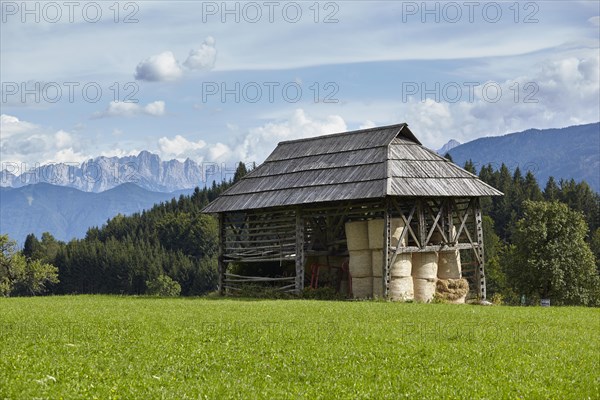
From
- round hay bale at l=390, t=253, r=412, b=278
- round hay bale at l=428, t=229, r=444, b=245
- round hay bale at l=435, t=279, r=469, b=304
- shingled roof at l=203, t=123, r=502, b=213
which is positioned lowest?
round hay bale at l=435, t=279, r=469, b=304

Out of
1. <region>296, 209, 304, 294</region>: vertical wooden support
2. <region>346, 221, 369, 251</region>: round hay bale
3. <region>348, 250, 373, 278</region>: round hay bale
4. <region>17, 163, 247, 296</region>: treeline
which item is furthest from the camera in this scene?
<region>17, 163, 247, 296</region>: treeline

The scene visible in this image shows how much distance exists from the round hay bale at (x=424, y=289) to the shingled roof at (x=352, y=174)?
3.85 meters

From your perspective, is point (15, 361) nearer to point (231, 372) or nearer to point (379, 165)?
point (231, 372)

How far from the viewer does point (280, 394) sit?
15.1 metres

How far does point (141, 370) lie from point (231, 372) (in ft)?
5.72

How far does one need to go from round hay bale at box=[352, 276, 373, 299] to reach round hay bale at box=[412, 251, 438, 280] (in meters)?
1.97

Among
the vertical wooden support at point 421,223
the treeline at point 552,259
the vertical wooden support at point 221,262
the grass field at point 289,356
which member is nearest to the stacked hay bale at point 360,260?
the vertical wooden support at point 421,223

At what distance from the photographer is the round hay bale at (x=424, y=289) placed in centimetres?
3650

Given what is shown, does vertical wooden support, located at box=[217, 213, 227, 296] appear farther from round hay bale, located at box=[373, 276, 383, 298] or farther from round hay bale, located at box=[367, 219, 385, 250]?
round hay bale, located at box=[367, 219, 385, 250]

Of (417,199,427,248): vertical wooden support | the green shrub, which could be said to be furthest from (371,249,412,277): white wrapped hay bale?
the green shrub

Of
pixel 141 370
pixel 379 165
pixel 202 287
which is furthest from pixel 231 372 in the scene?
pixel 202 287

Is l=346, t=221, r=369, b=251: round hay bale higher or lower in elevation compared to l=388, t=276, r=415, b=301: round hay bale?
higher

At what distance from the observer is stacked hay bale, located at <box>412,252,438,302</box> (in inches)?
1441

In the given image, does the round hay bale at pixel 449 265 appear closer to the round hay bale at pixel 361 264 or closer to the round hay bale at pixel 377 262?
the round hay bale at pixel 377 262
